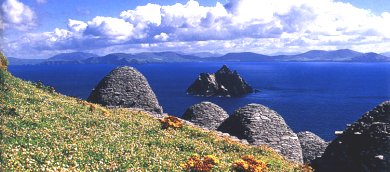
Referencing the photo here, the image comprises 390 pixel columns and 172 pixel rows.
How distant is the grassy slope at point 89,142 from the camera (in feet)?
50.3

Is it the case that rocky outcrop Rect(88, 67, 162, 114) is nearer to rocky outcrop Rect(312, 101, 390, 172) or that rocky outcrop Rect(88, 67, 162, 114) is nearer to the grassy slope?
the grassy slope

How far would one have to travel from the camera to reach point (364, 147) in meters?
27.1

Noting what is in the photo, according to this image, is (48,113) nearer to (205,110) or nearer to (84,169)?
(84,169)

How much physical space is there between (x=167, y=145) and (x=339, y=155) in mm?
14405

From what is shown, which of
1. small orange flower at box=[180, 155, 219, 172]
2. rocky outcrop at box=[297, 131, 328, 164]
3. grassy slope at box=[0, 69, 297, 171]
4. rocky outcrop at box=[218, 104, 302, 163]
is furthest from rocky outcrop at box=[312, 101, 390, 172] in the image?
small orange flower at box=[180, 155, 219, 172]

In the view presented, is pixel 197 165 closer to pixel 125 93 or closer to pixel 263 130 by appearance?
pixel 263 130

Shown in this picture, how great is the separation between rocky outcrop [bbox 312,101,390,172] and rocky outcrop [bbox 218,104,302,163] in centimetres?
530

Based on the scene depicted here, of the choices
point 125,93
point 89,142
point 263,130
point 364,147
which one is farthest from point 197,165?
point 125,93

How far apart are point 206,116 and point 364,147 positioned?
20023 mm

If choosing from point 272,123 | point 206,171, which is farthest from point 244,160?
point 272,123

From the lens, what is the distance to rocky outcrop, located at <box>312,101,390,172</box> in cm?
2616

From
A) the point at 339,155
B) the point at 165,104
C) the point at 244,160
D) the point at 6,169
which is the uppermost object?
the point at 6,169

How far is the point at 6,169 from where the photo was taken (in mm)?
12188

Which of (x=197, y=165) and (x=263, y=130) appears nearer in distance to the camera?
(x=197, y=165)
